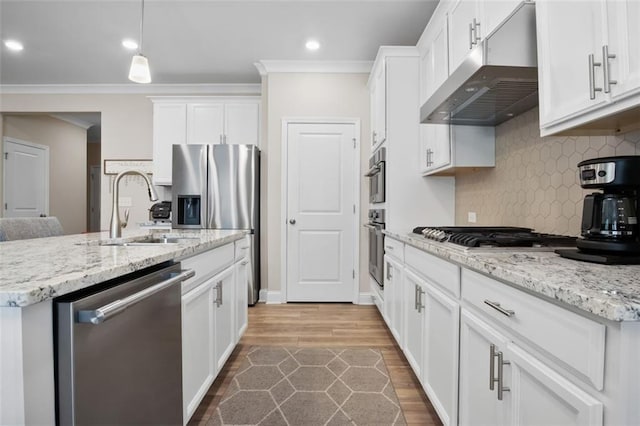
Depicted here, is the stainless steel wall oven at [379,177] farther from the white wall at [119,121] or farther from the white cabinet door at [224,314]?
the white wall at [119,121]

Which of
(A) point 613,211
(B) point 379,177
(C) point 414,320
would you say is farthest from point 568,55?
(B) point 379,177

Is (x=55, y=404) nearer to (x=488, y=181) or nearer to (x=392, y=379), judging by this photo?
(x=392, y=379)

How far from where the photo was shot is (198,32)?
308cm

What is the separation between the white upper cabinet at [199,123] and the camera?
4.00m

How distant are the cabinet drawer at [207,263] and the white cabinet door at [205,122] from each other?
232 cm

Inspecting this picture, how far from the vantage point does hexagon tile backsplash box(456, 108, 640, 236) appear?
1463 mm

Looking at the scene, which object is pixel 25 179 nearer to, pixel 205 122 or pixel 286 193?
pixel 205 122

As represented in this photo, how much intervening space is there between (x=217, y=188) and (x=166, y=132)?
46.7 inches

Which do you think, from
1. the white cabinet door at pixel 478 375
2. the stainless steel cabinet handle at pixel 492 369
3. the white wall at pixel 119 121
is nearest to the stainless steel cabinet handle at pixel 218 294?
the white cabinet door at pixel 478 375

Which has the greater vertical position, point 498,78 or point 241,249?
point 498,78

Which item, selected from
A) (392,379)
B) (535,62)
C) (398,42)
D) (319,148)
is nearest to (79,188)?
(319,148)

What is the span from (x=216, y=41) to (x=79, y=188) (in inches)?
191

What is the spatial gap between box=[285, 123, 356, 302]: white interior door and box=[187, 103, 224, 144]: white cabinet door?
3.22 feet

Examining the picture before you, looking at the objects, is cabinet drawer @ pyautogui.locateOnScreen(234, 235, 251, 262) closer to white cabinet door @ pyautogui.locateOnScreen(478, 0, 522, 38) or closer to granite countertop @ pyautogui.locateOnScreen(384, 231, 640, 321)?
granite countertop @ pyautogui.locateOnScreen(384, 231, 640, 321)
